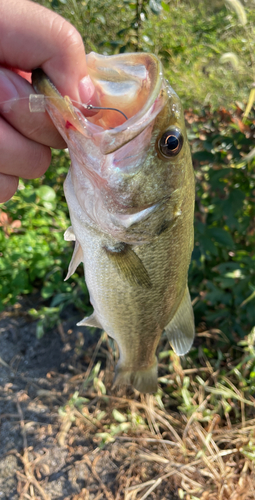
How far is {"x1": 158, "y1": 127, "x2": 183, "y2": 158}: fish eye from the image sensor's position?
853mm

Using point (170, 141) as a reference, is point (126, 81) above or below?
above

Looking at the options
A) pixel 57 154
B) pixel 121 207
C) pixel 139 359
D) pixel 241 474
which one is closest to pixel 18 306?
pixel 57 154

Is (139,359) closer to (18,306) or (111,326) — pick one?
(111,326)

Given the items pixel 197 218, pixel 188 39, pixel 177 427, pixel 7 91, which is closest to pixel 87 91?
pixel 7 91

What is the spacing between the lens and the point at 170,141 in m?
0.85

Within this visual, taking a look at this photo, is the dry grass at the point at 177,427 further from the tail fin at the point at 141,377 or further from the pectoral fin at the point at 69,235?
the pectoral fin at the point at 69,235

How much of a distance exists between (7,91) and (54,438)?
2.13 meters

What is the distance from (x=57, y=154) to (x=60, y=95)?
8.58 ft

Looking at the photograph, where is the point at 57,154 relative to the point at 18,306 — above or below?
above

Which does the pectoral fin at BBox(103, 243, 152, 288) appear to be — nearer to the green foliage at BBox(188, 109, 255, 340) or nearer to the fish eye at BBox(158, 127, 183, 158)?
the fish eye at BBox(158, 127, 183, 158)

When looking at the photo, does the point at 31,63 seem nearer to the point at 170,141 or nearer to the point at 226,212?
the point at 170,141

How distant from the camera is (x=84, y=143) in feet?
2.80

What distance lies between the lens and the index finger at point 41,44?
2.61ft

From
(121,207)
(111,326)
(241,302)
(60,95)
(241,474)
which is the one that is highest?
(60,95)
